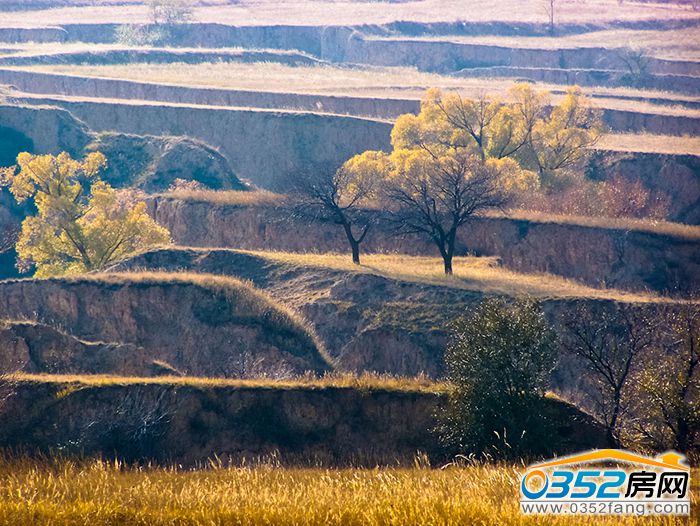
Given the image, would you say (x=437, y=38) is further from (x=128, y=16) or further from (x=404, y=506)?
(x=404, y=506)

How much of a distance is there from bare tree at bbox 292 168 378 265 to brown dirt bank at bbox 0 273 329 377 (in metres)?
12.8

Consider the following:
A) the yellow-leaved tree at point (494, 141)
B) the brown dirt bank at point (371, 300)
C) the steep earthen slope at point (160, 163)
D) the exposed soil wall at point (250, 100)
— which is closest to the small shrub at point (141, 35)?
the exposed soil wall at point (250, 100)

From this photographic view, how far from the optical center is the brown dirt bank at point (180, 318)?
161 ft

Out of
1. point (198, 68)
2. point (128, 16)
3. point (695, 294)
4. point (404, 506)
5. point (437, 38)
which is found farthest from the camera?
point (128, 16)

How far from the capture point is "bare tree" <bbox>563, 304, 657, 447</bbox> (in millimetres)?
37531

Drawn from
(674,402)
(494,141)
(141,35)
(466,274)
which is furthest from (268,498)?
(141,35)

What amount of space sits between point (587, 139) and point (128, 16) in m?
92.0

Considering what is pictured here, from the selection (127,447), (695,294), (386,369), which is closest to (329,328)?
(386,369)

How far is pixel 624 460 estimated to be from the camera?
83.7 ft

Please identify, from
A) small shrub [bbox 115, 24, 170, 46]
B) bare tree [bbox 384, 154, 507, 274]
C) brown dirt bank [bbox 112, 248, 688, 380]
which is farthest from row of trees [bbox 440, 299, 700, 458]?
small shrub [bbox 115, 24, 170, 46]

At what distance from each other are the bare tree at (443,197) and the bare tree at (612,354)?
397 inches
